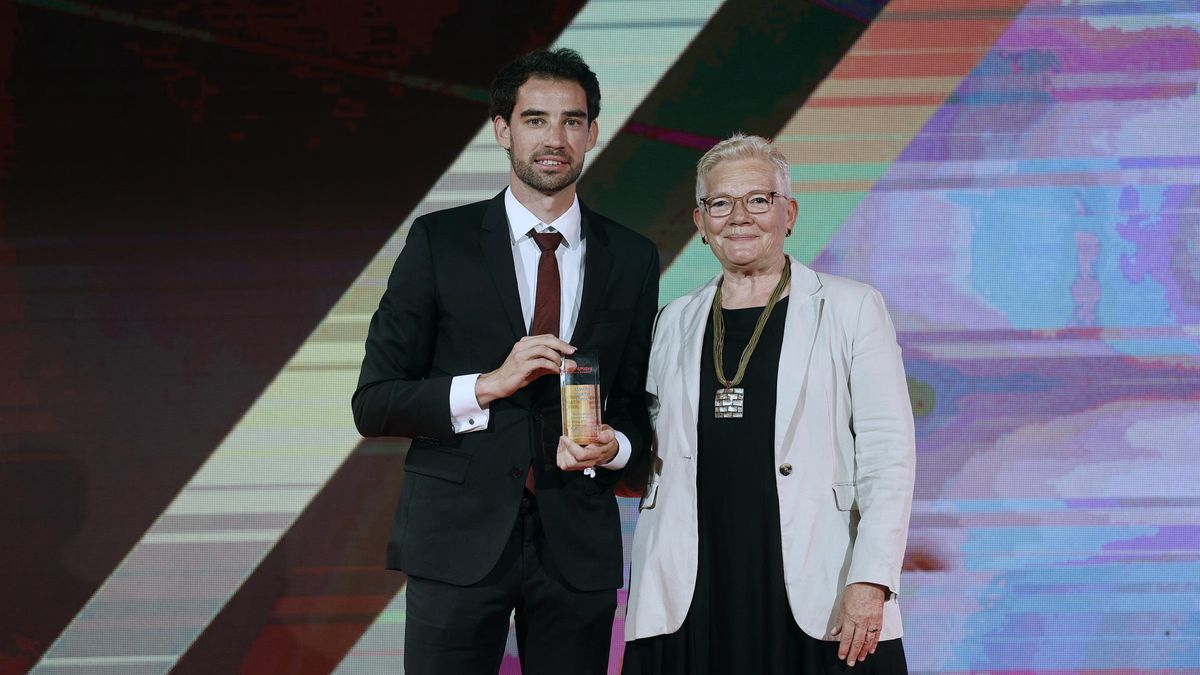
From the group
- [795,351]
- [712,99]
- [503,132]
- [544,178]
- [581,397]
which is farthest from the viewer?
[712,99]

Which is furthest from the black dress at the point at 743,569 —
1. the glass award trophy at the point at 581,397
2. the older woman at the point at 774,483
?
the glass award trophy at the point at 581,397

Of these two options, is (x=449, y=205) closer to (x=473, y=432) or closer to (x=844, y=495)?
(x=473, y=432)

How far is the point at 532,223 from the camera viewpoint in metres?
2.12

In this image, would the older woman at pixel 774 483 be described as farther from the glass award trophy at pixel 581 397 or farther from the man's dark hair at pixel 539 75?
the man's dark hair at pixel 539 75

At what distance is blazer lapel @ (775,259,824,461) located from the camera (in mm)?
1932

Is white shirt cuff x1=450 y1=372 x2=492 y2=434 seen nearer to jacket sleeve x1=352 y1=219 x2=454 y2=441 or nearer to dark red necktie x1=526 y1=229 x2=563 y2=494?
jacket sleeve x1=352 y1=219 x2=454 y2=441

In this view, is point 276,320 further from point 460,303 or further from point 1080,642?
point 1080,642

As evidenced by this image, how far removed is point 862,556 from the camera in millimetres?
1863

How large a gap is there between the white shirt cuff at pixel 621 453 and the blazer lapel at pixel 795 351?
0.30 meters

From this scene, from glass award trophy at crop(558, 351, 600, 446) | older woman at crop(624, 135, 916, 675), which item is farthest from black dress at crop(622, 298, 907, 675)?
glass award trophy at crop(558, 351, 600, 446)

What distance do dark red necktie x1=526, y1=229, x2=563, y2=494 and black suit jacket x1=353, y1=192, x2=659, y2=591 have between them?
0.04 metres

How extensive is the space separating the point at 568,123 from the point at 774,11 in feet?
4.62

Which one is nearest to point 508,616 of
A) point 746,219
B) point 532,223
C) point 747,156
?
point 532,223

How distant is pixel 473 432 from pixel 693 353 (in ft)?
1.53
